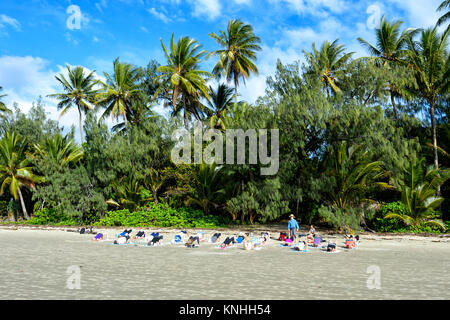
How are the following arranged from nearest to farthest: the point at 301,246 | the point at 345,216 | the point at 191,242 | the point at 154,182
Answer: the point at 301,246 < the point at 191,242 < the point at 345,216 < the point at 154,182

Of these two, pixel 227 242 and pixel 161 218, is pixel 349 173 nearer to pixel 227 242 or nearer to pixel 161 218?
pixel 227 242

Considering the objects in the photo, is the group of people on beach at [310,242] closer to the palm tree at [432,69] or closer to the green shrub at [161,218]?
the green shrub at [161,218]

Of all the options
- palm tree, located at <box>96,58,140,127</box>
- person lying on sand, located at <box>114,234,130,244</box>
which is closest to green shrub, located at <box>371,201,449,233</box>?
person lying on sand, located at <box>114,234,130,244</box>

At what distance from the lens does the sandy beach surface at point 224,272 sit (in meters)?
7.98

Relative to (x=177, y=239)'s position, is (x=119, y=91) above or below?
above

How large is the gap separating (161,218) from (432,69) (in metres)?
21.6

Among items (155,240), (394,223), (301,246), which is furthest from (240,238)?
(394,223)

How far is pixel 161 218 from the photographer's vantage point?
88.1 feet

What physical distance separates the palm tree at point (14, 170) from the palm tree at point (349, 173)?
25247mm

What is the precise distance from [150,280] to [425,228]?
59.2 feet

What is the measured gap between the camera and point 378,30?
30.6 meters

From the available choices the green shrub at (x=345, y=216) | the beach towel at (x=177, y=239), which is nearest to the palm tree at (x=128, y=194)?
the beach towel at (x=177, y=239)

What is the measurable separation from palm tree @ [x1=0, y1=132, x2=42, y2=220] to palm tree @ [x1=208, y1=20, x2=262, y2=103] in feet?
67.3

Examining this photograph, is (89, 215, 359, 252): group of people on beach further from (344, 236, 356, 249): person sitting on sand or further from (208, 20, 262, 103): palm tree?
(208, 20, 262, 103): palm tree
